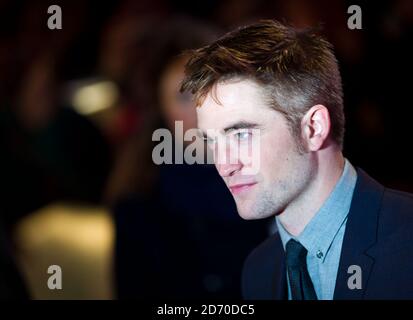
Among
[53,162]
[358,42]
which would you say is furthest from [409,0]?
[53,162]

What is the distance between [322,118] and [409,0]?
1.58ft

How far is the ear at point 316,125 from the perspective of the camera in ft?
3.17

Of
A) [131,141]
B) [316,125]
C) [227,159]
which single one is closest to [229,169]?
[227,159]

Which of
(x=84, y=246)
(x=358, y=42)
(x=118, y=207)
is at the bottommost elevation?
(x=84, y=246)

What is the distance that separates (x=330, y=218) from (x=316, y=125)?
123 millimetres

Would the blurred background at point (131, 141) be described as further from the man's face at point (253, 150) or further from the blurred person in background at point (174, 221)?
the man's face at point (253, 150)

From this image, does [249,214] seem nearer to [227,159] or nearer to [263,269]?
[227,159]

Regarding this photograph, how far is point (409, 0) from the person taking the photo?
135 centimetres

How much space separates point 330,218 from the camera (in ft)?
3.30

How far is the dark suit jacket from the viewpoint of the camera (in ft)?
3.22

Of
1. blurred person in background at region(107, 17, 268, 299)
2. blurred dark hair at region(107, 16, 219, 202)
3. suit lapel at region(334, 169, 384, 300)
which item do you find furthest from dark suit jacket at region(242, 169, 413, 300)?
blurred dark hair at region(107, 16, 219, 202)
